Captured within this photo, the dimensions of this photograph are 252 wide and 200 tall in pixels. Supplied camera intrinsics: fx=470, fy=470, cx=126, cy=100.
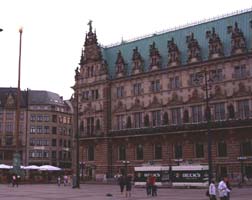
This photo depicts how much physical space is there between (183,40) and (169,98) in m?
10.2

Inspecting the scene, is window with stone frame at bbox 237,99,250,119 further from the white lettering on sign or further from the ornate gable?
the white lettering on sign

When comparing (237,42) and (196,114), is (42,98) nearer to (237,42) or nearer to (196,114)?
→ (196,114)

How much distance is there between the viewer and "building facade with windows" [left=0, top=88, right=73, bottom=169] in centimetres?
11031

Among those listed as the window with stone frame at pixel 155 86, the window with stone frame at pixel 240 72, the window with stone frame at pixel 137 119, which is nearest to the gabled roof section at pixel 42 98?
the window with stone frame at pixel 137 119

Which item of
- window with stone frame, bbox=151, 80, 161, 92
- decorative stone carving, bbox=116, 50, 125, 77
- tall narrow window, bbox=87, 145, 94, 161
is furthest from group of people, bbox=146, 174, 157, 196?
decorative stone carving, bbox=116, 50, 125, 77

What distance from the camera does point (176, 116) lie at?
6950 cm

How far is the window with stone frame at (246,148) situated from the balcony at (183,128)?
258 centimetres

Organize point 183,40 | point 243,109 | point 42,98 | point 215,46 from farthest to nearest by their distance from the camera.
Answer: point 42,98 → point 183,40 → point 215,46 → point 243,109

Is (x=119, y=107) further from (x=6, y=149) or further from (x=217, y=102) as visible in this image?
(x=6, y=149)

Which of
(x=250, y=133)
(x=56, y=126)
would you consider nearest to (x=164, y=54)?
(x=250, y=133)

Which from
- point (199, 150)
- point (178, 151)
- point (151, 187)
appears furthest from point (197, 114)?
point (151, 187)

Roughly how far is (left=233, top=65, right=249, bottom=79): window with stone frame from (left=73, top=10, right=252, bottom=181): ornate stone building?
137 millimetres

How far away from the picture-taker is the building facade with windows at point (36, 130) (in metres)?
110

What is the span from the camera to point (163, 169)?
5528 centimetres
